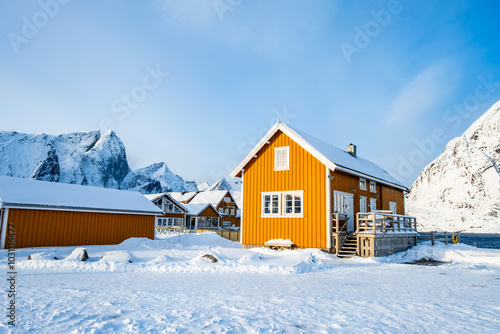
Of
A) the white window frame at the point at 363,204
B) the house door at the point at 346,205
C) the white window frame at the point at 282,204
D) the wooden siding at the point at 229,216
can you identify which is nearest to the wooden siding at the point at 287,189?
the white window frame at the point at 282,204

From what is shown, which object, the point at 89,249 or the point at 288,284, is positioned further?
the point at 89,249

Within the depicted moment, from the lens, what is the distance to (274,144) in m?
22.2

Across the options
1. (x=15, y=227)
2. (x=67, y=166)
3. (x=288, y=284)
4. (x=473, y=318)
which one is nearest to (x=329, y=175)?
(x=288, y=284)

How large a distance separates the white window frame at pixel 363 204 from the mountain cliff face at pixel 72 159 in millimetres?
136814

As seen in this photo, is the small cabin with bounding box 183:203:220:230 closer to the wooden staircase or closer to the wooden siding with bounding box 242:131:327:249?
the wooden siding with bounding box 242:131:327:249

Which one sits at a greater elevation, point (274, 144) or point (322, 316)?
point (274, 144)

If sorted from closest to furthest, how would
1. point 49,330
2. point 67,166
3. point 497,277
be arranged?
point 49,330 < point 497,277 < point 67,166

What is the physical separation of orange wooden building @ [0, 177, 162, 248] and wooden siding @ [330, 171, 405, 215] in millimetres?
14966

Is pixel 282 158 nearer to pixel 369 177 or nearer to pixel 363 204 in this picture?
pixel 369 177

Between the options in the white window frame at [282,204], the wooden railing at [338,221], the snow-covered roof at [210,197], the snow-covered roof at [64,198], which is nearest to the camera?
the wooden railing at [338,221]

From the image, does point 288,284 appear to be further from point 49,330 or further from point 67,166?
point 67,166

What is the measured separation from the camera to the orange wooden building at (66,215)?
65.2ft

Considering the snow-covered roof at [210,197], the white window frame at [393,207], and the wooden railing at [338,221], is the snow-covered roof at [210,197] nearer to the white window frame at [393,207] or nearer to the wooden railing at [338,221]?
the white window frame at [393,207]

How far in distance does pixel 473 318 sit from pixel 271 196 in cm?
1581
